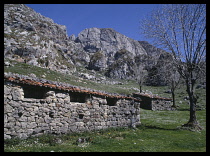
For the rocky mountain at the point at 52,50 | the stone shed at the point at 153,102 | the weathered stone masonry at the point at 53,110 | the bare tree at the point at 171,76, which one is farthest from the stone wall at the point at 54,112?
the stone shed at the point at 153,102

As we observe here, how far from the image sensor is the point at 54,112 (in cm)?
953

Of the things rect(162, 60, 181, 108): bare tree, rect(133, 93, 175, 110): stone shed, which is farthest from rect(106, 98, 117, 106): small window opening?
rect(133, 93, 175, 110): stone shed

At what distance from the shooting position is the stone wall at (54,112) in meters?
7.96

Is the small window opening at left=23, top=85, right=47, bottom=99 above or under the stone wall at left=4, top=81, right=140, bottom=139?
above

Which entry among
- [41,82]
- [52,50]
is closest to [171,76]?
[41,82]

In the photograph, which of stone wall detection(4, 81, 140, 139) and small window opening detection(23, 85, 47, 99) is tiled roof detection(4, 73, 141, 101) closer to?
stone wall detection(4, 81, 140, 139)

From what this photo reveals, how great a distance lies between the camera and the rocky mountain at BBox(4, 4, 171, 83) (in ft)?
134

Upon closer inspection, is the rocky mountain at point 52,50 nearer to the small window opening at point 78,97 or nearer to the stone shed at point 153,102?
the stone shed at point 153,102

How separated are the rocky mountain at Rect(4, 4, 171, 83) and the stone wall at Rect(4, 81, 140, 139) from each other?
8.93 m

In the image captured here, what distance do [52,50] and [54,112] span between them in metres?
51.8

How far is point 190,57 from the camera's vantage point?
15.7 meters
